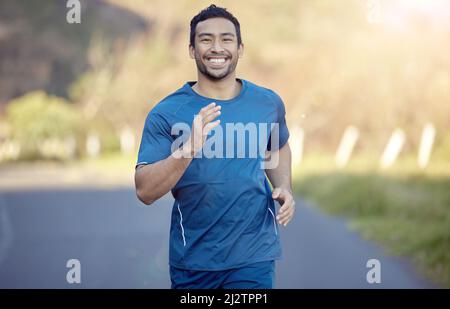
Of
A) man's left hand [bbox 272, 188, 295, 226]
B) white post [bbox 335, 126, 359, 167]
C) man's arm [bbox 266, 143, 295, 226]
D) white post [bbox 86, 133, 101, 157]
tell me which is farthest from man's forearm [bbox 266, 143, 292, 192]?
white post [bbox 86, 133, 101, 157]

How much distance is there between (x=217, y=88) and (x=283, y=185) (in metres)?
Result: 0.53

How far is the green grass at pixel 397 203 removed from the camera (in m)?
8.66

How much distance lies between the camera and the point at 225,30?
3996mm

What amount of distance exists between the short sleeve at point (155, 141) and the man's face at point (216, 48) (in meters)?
0.30

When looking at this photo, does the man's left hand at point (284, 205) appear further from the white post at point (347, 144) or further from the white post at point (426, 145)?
the white post at point (347, 144)

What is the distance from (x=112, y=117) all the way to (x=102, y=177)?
9.46m

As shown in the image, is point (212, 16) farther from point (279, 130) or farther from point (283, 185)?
point (283, 185)

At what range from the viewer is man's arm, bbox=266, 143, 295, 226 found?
12.7 ft

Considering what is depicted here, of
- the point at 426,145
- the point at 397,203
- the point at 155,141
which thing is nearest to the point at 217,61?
the point at 155,141

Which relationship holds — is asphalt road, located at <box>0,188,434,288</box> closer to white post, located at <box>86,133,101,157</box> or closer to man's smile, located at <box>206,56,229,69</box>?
man's smile, located at <box>206,56,229,69</box>

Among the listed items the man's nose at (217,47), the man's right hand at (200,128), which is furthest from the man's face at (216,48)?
the man's right hand at (200,128)

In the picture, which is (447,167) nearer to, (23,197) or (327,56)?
(23,197)

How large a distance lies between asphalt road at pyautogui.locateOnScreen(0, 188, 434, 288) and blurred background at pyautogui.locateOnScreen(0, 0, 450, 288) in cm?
4
